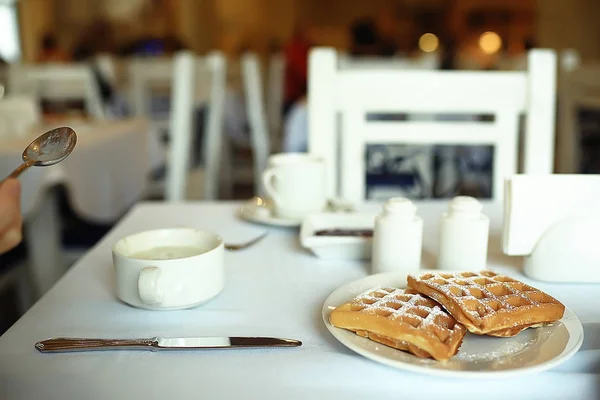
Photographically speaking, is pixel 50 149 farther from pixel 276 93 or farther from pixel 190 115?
pixel 276 93

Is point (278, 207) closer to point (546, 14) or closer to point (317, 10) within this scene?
point (546, 14)

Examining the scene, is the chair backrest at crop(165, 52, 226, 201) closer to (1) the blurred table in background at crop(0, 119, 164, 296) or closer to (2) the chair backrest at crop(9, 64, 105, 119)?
(1) the blurred table in background at crop(0, 119, 164, 296)

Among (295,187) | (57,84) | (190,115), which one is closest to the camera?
(295,187)

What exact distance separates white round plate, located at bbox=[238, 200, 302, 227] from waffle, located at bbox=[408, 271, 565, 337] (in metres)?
0.31

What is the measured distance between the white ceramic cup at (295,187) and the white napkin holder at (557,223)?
0.29 meters

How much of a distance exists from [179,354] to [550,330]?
0.91ft

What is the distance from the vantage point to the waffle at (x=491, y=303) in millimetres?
442

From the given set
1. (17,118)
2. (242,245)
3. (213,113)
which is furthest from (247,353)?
(17,118)

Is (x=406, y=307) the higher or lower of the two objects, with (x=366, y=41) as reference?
lower

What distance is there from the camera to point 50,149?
58 cm

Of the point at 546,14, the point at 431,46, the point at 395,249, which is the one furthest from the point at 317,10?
the point at 395,249

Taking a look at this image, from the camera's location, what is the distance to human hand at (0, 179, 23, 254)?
0.59 metres

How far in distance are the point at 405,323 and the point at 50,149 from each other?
0.37 meters

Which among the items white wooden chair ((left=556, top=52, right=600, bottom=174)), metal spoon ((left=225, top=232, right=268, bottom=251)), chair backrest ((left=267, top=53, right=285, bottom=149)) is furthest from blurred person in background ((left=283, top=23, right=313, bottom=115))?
metal spoon ((left=225, top=232, right=268, bottom=251))
